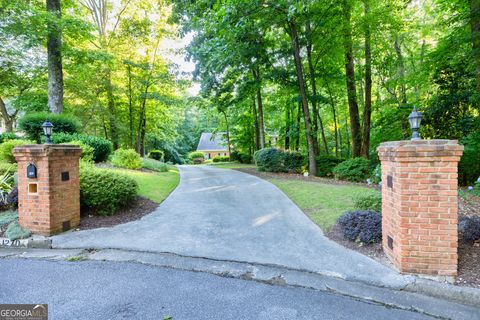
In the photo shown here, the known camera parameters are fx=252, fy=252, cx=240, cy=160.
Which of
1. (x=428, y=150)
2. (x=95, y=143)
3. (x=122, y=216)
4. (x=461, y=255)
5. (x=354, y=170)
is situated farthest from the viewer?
(x=95, y=143)

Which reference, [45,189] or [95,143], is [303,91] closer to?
[95,143]

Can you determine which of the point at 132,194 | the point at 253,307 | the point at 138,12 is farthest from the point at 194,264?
the point at 138,12

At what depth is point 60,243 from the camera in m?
4.01

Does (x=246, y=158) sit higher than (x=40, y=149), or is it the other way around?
(x=40, y=149)

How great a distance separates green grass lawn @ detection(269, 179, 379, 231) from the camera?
5.24 meters

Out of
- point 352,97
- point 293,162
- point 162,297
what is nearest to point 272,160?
point 293,162

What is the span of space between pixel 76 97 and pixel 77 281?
658 inches

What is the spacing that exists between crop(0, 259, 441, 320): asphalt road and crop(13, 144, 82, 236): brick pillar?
1.10m

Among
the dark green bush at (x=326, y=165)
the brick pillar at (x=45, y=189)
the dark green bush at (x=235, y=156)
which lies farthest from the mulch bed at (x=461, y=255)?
the dark green bush at (x=235, y=156)

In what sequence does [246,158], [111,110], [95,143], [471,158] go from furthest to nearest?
[246,158] → [111,110] → [95,143] → [471,158]

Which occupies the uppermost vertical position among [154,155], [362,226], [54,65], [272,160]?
[54,65]

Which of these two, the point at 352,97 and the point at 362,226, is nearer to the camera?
the point at 362,226

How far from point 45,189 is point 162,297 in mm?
3050

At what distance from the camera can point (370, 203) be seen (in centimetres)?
484
